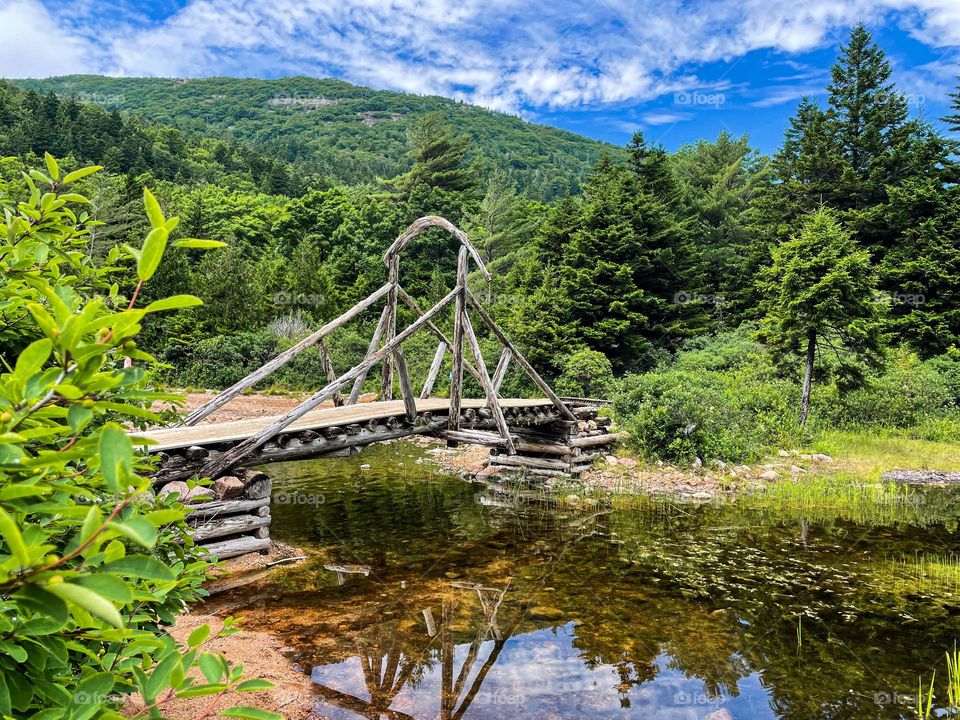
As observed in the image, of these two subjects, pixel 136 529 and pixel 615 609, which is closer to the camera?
pixel 136 529

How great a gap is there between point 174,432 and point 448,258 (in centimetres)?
2527

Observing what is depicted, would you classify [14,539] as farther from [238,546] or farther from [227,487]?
[238,546]

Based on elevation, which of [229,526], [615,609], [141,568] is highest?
[141,568]

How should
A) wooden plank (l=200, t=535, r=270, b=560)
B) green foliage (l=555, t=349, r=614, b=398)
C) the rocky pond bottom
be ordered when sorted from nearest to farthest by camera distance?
the rocky pond bottom → wooden plank (l=200, t=535, r=270, b=560) → green foliage (l=555, t=349, r=614, b=398)

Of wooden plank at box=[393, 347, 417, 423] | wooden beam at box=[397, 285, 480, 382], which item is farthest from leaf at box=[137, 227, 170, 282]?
wooden beam at box=[397, 285, 480, 382]

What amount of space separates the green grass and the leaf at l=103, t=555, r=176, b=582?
1444cm

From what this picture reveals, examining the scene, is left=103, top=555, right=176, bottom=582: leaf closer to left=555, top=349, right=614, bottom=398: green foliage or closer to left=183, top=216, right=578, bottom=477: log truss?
left=183, top=216, right=578, bottom=477: log truss

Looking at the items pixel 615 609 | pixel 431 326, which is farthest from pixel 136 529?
pixel 431 326

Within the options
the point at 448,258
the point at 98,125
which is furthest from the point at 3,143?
the point at 448,258

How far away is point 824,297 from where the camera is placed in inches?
581

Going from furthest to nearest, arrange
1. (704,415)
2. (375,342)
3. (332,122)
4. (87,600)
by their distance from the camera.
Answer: (332,122)
(704,415)
(375,342)
(87,600)

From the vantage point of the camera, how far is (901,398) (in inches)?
648

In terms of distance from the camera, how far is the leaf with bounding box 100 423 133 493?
86 cm

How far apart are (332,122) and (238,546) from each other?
97890mm
